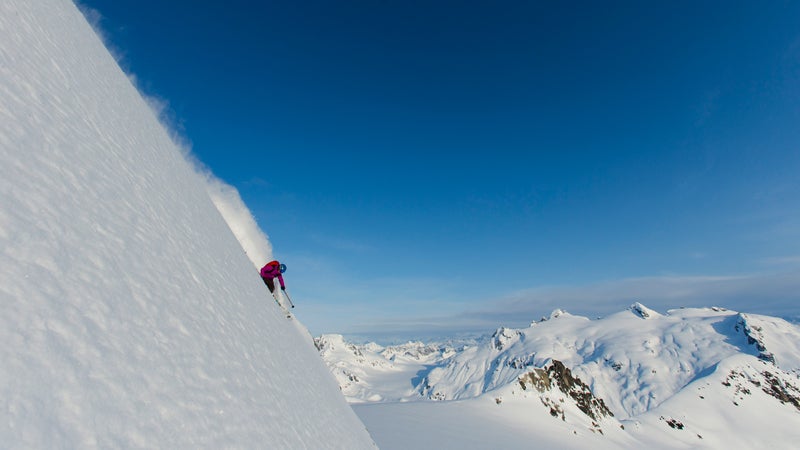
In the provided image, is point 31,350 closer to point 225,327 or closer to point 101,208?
point 101,208

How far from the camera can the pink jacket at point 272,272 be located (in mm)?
13836

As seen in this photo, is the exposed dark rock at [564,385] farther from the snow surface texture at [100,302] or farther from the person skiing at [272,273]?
the snow surface texture at [100,302]

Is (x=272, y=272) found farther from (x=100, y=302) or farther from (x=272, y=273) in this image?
(x=100, y=302)

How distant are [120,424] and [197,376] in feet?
3.46

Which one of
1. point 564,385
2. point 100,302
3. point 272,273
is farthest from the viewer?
point 564,385

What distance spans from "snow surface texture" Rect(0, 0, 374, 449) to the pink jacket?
803 cm

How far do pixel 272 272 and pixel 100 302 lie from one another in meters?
11.6

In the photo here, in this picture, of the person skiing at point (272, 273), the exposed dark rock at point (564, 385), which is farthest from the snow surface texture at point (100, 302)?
the exposed dark rock at point (564, 385)

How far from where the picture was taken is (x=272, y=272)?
1390 centimetres

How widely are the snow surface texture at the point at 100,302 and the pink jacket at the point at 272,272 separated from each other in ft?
26.3

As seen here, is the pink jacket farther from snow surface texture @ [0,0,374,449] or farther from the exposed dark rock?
the exposed dark rock

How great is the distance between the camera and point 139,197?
466cm

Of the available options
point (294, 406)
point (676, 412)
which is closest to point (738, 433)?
point (676, 412)

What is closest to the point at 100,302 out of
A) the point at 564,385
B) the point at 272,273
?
the point at 272,273
